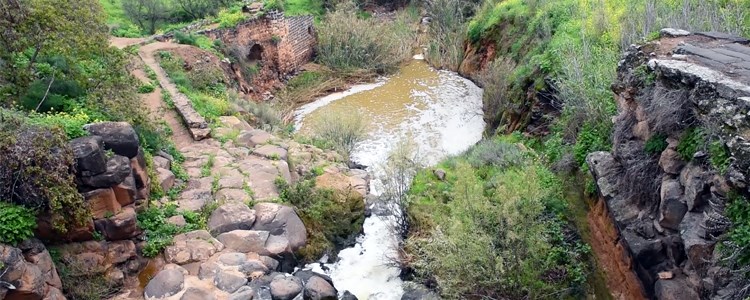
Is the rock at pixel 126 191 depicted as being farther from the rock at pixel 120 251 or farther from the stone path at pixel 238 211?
the stone path at pixel 238 211

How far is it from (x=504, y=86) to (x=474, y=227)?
10685 millimetres

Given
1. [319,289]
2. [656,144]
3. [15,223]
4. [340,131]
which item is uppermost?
[656,144]

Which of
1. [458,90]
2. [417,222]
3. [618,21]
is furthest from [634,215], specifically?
[458,90]

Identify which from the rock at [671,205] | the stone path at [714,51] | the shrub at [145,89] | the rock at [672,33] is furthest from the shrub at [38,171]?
the rock at [672,33]

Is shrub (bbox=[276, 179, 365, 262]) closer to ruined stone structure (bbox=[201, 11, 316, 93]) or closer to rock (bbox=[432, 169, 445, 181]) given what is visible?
rock (bbox=[432, 169, 445, 181])

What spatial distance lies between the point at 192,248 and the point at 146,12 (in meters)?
19.4

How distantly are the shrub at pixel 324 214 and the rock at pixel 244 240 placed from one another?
115 centimetres

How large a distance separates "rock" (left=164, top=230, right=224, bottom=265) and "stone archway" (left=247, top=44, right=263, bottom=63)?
14319mm

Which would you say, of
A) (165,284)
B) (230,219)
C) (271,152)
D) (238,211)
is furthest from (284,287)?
(271,152)

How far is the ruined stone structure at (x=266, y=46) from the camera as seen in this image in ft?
75.3

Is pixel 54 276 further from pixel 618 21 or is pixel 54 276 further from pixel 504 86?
pixel 504 86

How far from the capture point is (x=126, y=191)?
409 inches

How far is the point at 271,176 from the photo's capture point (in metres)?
13.7

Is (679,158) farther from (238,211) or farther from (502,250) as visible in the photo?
(238,211)
